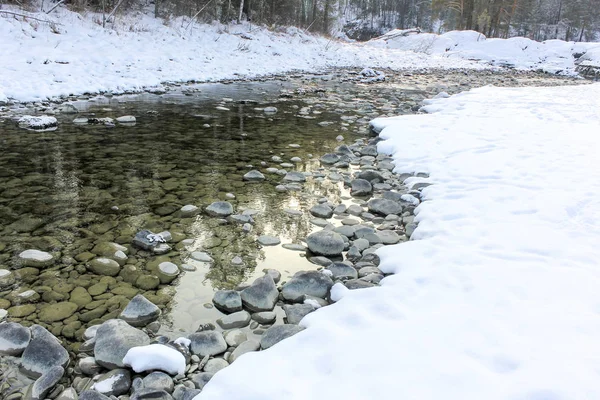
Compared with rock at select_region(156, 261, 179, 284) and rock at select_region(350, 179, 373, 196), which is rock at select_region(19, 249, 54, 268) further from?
rock at select_region(350, 179, 373, 196)

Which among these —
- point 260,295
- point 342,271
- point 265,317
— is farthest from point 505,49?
point 265,317

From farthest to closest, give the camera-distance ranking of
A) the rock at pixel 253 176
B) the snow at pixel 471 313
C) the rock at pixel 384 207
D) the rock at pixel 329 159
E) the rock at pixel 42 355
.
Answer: the rock at pixel 329 159 < the rock at pixel 253 176 < the rock at pixel 384 207 < the rock at pixel 42 355 < the snow at pixel 471 313

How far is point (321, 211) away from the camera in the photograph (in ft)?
12.5

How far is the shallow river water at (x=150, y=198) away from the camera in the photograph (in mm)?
2498

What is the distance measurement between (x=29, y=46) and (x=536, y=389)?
13.0 metres

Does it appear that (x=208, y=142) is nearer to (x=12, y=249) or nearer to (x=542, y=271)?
(x=12, y=249)

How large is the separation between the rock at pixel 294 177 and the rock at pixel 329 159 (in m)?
0.69

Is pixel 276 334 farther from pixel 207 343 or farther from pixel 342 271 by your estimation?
pixel 342 271

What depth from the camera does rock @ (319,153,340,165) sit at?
5.42m

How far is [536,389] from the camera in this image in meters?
1.53

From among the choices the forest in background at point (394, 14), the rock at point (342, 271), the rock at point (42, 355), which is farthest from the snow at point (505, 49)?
the rock at point (42, 355)

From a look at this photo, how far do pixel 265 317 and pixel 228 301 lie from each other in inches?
10.2

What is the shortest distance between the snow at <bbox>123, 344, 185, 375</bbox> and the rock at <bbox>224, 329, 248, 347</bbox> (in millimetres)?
293

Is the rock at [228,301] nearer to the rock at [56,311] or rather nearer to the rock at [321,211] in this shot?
the rock at [56,311]
